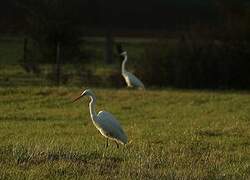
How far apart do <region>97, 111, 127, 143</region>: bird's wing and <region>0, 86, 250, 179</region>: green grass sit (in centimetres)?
21

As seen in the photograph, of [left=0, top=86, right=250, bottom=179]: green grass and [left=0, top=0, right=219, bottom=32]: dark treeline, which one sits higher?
[left=0, top=86, right=250, bottom=179]: green grass

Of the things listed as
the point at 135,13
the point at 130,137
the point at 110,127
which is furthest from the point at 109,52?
the point at 110,127

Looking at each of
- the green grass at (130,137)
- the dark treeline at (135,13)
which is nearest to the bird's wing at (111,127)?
the green grass at (130,137)

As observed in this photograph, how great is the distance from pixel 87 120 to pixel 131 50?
26.4m

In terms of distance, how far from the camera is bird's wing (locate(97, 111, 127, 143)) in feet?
42.9

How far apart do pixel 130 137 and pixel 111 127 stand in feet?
4.14

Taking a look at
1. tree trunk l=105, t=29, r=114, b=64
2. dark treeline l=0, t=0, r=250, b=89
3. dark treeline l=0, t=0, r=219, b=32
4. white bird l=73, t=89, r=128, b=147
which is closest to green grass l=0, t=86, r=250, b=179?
white bird l=73, t=89, r=128, b=147

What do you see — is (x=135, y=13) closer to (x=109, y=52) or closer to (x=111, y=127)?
(x=109, y=52)

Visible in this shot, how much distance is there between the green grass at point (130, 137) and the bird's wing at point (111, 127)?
0.21 metres

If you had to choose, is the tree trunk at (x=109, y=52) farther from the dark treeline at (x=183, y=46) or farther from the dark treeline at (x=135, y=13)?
the dark treeline at (x=135, y=13)

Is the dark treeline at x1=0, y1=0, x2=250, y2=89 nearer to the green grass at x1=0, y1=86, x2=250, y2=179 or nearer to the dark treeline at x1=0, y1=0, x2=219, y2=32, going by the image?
the green grass at x1=0, y1=86, x2=250, y2=179

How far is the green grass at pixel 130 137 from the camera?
955cm

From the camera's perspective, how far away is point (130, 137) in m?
14.4

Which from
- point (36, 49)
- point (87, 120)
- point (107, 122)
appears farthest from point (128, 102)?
point (36, 49)
